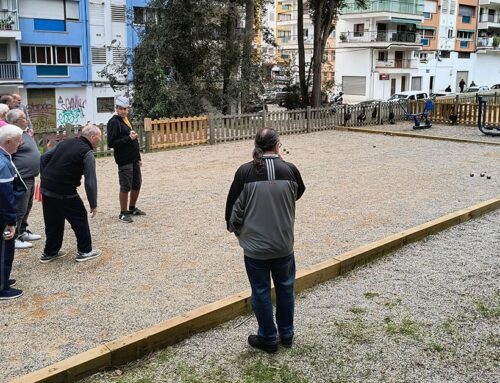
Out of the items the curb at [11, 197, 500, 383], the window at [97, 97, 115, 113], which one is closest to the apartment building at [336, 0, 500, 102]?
the window at [97, 97, 115, 113]

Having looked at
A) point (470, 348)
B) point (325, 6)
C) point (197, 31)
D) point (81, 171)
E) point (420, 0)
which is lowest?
point (470, 348)

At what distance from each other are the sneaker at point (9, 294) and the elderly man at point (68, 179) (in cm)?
99

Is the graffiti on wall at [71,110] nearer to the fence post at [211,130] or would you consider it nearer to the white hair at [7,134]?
the fence post at [211,130]

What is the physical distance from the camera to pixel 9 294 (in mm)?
5148

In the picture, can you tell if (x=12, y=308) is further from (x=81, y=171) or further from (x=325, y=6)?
(x=325, y=6)

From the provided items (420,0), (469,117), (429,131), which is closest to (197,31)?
(429,131)

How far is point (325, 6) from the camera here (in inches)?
1061

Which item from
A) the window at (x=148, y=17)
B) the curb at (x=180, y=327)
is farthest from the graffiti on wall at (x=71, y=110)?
the curb at (x=180, y=327)

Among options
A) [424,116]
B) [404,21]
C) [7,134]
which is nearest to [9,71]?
[424,116]

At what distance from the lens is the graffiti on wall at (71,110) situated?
3619cm

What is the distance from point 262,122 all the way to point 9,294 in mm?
14104

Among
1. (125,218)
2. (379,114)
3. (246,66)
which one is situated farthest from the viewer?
(379,114)

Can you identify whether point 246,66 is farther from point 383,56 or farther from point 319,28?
point 383,56

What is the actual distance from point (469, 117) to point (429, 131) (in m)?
2.94
